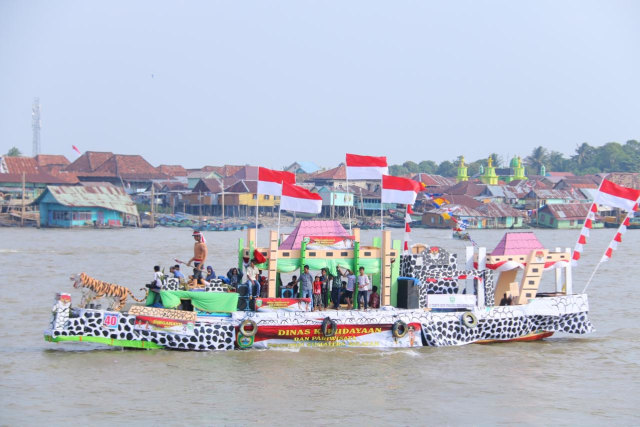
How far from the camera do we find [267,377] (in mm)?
13562

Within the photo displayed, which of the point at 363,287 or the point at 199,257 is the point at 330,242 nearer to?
the point at 363,287

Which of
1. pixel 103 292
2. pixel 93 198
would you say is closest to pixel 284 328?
pixel 103 292

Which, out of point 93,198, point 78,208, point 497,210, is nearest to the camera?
point 78,208

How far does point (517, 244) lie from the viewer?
16.5 meters

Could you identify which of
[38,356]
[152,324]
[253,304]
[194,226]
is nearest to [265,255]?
[253,304]

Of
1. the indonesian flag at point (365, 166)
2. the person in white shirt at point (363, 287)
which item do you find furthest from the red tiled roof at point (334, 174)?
the person in white shirt at point (363, 287)

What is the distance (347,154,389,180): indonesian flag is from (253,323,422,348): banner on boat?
3048 millimetres

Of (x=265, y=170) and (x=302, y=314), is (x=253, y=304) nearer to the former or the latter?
(x=302, y=314)

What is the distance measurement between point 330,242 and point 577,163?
130 meters

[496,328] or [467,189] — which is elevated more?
[467,189]

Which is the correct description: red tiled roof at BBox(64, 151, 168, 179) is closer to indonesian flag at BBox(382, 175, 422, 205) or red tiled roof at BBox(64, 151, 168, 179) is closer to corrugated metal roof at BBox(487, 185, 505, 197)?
corrugated metal roof at BBox(487, 185, 505, 197)

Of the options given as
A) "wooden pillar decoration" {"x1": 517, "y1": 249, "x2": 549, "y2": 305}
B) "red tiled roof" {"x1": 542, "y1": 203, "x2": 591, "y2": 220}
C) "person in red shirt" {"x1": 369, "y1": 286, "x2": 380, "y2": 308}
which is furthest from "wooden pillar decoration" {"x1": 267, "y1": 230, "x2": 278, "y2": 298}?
"red tiled roof" {"x1": 542, "y1": 203, "x2": 591, "y2": 220}

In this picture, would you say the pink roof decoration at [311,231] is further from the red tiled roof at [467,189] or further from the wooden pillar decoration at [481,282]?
the red tiled roof at [467,189]

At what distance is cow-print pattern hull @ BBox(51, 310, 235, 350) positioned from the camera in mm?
13997
